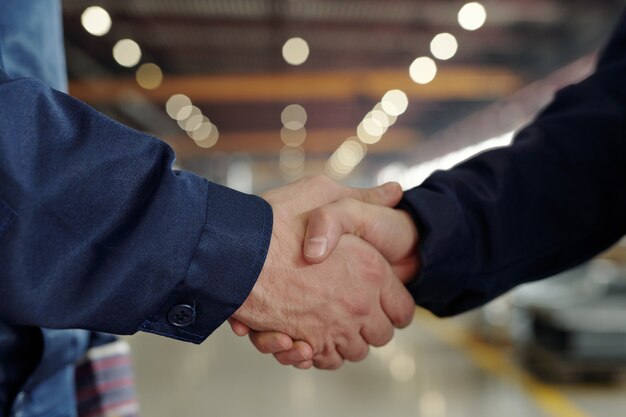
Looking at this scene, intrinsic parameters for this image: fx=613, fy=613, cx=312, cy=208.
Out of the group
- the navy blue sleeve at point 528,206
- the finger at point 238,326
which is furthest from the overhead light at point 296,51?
the finger at point 238,326

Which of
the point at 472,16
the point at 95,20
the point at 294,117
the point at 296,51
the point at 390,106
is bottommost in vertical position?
the point at 294,117

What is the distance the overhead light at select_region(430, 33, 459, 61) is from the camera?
35.1 ft

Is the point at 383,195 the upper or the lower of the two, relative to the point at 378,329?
upper

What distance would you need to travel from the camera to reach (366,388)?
17.5ft

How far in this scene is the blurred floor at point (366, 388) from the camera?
4848 millimetres

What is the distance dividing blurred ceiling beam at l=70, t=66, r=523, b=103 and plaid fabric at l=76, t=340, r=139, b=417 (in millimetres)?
12197

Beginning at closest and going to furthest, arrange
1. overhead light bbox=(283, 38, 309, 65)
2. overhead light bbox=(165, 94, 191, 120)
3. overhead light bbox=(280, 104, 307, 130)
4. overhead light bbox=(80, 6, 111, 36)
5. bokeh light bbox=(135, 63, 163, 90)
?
overhead light bbox=(80, 6, 111, 36), overhead light bbox=(283, 38, 309, 65), bokeh light bbox=(135, 63, 163, 90), overhead light bbox=(165, 94, 191, 120), overhead light bbox=(280, 104, 307, 130)

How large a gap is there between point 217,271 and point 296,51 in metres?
11.1

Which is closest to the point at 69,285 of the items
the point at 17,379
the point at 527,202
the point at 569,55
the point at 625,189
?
the point at 17,379

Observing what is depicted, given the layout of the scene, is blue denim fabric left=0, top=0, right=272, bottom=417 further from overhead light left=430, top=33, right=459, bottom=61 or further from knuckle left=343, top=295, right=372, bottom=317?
overhead light left=430, top=33, right=459, bottom=61

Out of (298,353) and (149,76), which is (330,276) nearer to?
(298,353)

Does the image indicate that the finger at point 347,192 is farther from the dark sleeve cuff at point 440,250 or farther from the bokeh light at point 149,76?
the bokeh light at point 149,76

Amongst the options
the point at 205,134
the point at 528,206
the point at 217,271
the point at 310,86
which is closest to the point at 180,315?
the point at 217,271

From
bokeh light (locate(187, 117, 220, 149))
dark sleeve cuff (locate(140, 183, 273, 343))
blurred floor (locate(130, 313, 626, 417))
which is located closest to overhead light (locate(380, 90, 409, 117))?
bokeh light (locate(187, 117, 220, 149))
